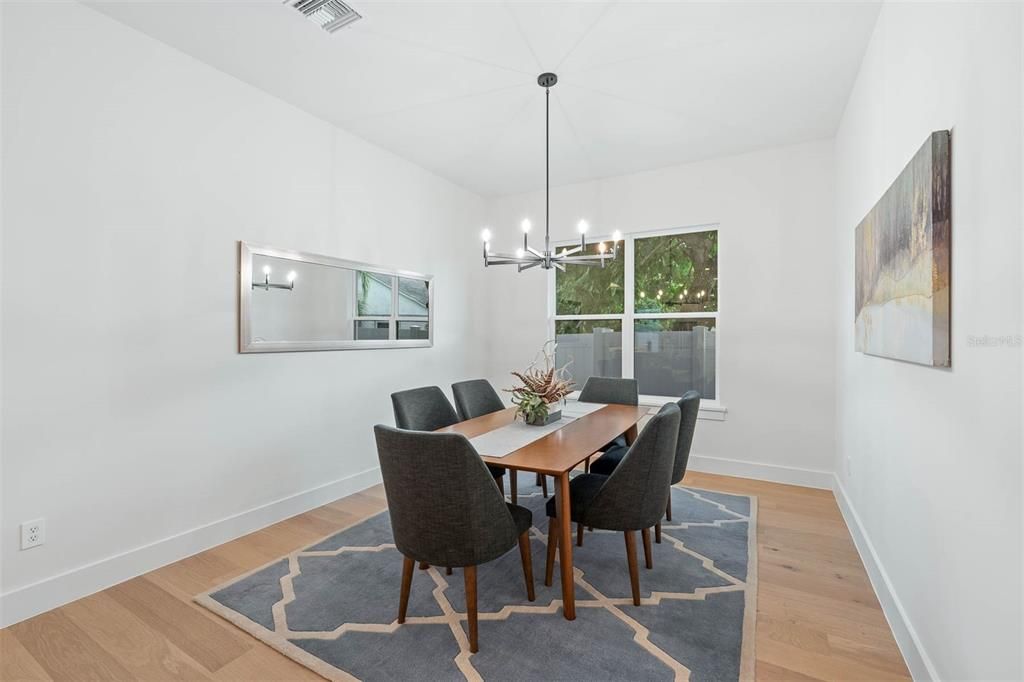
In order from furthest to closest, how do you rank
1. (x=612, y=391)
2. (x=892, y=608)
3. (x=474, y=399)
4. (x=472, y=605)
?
(x=612, y=391) → (x=474, y=399) → (x=892, y=608) → (x=472, y=605)

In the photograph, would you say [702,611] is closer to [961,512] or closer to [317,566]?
[961,512]

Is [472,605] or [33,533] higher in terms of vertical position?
[33,533]

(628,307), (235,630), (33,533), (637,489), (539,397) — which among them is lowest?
(235,630)

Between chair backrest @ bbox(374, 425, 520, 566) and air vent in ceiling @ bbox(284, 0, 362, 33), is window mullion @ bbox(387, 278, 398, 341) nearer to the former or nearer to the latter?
air vent in ceiling @ bbox(284, 0, 362, 33)

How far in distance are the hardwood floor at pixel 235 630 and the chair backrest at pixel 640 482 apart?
473mm

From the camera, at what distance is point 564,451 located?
2.14 meters

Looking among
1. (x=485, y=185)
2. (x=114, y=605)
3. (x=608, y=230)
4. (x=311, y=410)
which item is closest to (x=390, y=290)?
(x=311, y=410)

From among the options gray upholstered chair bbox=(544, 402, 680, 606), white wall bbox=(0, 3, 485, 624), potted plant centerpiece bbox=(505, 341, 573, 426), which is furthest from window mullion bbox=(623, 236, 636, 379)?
white wall bbox=(0, 3, 485, 624)

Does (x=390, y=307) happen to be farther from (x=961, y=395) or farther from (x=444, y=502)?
(x=961, y=395)

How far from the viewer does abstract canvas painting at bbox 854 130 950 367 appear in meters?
1.44

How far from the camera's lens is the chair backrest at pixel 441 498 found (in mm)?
1647

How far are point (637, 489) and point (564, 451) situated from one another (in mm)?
346

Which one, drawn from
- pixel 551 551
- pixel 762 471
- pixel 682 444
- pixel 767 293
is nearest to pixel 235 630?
pixel 551 551

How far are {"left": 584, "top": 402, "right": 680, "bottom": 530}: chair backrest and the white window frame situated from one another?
7.21 ft
